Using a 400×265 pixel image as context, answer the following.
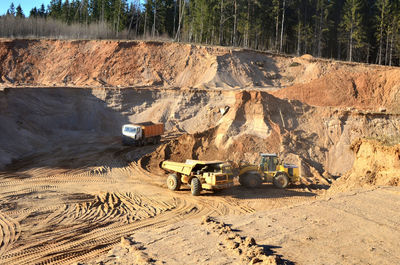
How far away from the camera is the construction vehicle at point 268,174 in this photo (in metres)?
17.4

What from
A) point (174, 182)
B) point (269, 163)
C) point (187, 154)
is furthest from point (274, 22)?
point (174, 182)

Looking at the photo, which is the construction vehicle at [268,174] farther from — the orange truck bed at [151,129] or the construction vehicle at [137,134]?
the orange truck bed at [151,129]

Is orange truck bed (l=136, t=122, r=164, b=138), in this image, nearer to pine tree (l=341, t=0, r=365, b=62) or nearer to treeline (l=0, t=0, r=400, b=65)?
treeline (l=0, t=0, r=400, b=65)

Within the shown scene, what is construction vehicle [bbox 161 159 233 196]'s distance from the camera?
15344mm

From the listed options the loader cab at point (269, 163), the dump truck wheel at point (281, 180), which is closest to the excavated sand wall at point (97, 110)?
the loader cab at point (269, 163)

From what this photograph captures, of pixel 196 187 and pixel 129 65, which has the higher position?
pixel 129 65

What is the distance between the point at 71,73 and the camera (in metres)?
40.8

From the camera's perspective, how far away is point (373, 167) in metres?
15.3

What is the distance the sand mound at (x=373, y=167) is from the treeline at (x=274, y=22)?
3611 centimetres

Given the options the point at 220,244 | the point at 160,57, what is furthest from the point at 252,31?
the point at 220,244

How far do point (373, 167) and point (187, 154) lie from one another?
35.6 feet

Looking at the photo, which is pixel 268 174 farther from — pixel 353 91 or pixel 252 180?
pixel 353 91

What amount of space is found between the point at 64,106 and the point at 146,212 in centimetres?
2290

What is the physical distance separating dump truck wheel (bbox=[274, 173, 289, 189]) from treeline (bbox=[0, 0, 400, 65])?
3510cm
